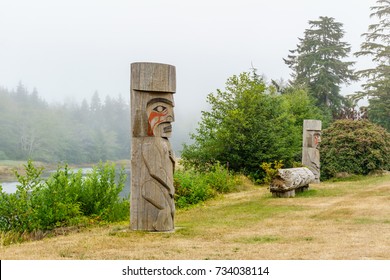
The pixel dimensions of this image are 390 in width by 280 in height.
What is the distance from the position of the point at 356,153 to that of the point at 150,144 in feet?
48.7

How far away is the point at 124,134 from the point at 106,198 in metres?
47.6

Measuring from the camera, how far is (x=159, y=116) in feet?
24.5

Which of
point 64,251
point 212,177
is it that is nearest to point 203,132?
point 212,177

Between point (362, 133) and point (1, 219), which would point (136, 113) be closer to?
point (1, 219)

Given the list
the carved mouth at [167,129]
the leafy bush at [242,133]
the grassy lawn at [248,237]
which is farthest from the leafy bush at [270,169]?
the carved mouth at [167,129]

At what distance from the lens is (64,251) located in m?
6.15

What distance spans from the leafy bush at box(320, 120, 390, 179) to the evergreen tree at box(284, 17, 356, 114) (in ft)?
55.8

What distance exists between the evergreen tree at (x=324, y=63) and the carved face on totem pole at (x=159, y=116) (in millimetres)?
30886

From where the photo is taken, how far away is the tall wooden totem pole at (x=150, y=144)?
7.39 metres

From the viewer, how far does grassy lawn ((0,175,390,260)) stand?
19.4ft

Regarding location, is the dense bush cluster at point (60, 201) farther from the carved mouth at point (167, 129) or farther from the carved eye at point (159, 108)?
the carved eye at point (159, 108)

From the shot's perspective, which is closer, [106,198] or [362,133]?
[106,198]

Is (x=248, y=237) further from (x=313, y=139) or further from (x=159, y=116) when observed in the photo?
(x=313, y=139)

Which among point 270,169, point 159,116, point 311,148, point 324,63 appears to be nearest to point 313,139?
point 311,148
